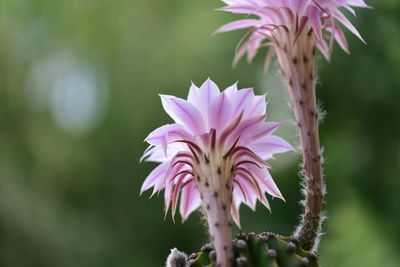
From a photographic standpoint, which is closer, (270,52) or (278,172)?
(270,52)

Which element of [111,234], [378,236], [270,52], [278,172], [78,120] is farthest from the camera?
[78,120]

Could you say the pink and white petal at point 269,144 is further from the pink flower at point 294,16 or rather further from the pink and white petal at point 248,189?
the pink flower at point 294,16

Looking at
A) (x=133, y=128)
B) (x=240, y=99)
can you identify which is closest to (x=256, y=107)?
(x=240, y=99)

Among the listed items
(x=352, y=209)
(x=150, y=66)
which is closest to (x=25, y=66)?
(x=150, y=66)

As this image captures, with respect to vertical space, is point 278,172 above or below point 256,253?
above

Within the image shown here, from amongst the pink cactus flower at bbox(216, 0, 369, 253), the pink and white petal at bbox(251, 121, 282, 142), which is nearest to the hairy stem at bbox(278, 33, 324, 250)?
the pink cactus flower at bbox(216, 0, 369, 253)

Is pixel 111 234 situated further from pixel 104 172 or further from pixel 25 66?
pixel 25 66
